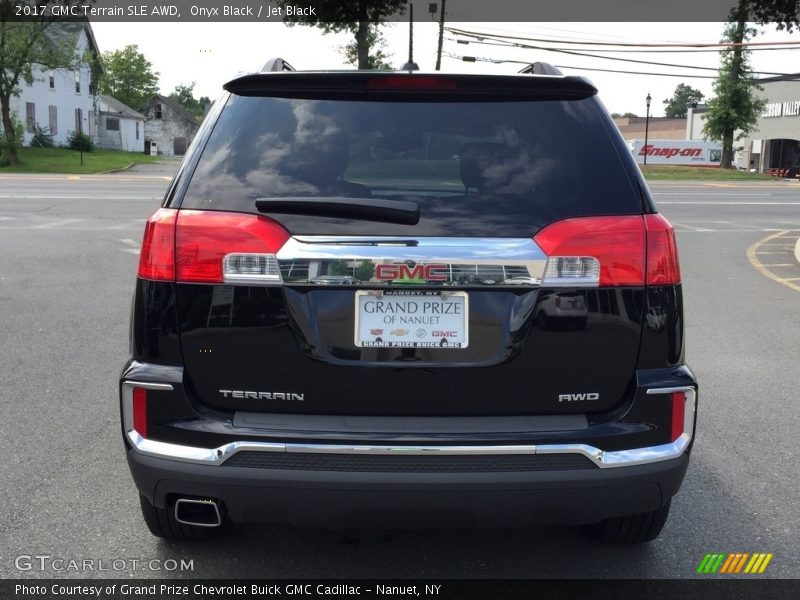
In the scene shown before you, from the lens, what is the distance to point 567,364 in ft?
8.77

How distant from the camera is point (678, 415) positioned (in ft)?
9.09

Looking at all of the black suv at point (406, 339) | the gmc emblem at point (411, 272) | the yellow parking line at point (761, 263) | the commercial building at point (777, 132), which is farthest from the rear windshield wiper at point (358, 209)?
the commercial building at point (777, 132)

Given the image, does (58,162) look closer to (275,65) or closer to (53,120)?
(53,120)

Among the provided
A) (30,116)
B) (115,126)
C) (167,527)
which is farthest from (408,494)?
(115,126)

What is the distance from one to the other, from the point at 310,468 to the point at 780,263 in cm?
1113

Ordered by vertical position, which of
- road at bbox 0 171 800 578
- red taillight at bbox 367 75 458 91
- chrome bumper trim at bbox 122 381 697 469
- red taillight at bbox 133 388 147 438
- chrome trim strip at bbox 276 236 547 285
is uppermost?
red taillight at bbox 367 75 458 91

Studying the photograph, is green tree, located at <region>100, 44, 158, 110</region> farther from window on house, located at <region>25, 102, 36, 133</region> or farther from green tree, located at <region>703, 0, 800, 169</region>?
green tree, located at <region>703, 0, 800, 169</region>

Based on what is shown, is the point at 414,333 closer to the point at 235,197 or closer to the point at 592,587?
the point at 235,197

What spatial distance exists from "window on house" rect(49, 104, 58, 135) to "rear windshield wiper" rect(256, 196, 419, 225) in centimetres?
6452

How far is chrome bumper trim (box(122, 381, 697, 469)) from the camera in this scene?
2.59 metres

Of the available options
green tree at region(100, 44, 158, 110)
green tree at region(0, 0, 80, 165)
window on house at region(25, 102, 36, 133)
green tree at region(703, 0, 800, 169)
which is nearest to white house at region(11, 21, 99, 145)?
window on house at region(25, 102, 36, 133)

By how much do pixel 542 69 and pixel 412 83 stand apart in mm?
775

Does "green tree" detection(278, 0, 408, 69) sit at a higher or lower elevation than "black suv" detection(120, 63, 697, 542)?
higher

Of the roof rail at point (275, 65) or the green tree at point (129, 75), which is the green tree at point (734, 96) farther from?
the green tree at point (129, 75)
